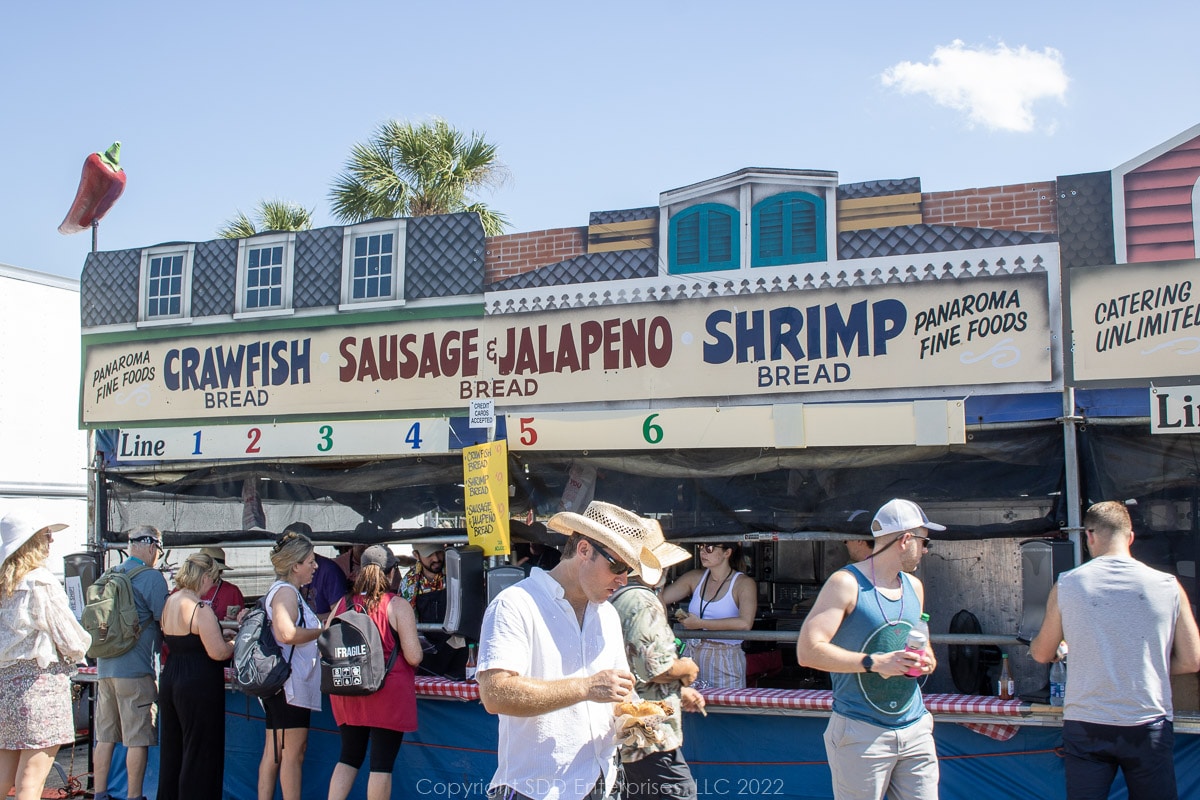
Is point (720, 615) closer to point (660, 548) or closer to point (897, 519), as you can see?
point (897, 519)

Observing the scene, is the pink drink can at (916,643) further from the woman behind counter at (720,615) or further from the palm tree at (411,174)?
the palm tree at (411,174)

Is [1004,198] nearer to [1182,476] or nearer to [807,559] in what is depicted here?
[1182,476]

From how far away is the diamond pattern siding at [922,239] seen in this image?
21.7 ft

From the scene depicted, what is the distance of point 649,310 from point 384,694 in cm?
310

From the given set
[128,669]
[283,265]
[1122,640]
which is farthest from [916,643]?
[283,265]

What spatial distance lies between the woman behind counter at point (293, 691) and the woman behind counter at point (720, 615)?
96.4 inches

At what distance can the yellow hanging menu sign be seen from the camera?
708 cm

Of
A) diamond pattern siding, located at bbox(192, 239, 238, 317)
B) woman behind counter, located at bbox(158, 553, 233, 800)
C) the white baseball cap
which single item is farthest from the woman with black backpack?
diamond pattern siding, located at bbox(192, 239, 238, 317)

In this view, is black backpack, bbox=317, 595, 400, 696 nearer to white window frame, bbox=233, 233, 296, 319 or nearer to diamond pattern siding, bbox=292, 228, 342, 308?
diamond pattern siding, bbox=292, 228, 342, 308

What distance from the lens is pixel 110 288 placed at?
907 cm

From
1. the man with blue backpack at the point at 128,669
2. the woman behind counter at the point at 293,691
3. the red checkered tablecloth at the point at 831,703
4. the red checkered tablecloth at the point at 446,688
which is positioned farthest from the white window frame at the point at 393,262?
the red checkered tablecloth at the point at 831,703

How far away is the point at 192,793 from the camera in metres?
6.63

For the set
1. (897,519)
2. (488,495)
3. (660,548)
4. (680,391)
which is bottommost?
(660,548)

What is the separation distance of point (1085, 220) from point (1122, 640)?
2894mm
